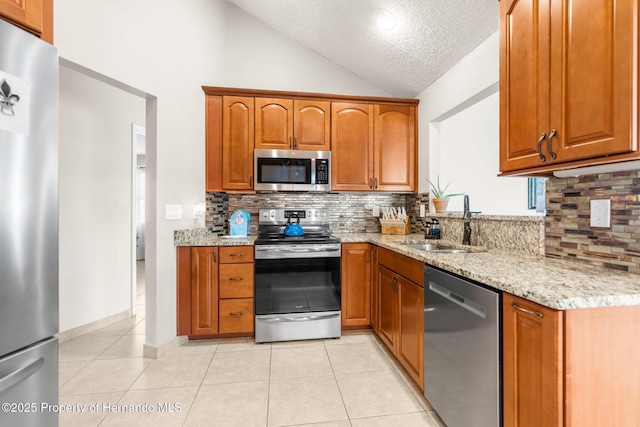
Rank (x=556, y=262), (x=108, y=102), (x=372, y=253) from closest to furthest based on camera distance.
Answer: (x=556, y=262) → (x=372, y=253) → (x=108, y=102)

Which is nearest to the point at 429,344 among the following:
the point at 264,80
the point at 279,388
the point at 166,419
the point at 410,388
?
the point at 410,388

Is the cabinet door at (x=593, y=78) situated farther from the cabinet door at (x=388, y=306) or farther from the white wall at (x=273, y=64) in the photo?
the white wall at (x=273, y=64)

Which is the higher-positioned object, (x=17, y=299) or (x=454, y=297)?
(x=17, y=299)

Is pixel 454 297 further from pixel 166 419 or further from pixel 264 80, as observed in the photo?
pixel 264 80

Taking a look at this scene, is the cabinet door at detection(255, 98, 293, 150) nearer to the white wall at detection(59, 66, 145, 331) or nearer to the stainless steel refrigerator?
the white wall at detection(59, 66, 145, 331)

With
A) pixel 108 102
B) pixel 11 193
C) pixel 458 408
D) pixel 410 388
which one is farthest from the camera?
pixel 108 102

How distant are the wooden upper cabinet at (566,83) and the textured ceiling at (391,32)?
25.3 inches

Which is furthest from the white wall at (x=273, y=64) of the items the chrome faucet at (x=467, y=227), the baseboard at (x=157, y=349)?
the baseboard at (x=157, y=349)

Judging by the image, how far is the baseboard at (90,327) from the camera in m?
2.53

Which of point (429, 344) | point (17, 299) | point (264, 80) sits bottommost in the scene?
point (429, 344)

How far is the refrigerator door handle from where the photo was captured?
0.81 m

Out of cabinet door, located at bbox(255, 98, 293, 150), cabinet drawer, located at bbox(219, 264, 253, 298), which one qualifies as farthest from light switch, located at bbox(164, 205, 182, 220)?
cabinet door, located at bbox(255, 98, 293, 150)

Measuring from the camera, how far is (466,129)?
3.06m

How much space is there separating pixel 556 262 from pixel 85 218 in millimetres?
3668
